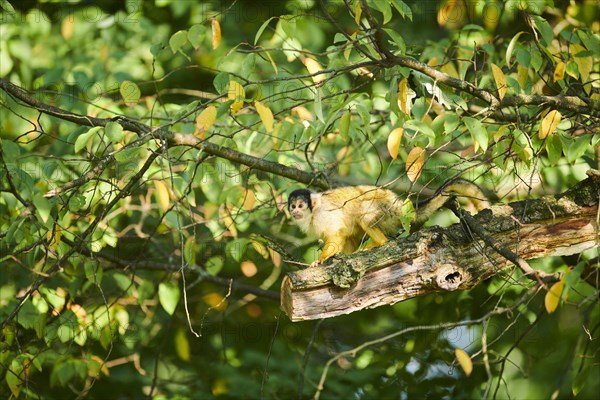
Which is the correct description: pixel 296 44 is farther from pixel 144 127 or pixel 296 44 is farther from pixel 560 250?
pixel 560 250

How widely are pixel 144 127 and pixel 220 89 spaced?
1.90ft

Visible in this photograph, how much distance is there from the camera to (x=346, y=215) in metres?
5.38

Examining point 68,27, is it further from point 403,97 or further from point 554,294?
point 554,294

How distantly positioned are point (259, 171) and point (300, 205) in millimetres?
787

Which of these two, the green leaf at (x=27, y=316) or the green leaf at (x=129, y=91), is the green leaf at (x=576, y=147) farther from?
the green leaf at (x=27, y=316)

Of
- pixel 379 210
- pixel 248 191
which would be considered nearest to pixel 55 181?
pixel 248 191

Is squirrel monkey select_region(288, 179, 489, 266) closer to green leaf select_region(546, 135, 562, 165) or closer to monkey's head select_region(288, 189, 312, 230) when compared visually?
monkey's head select_region(288, 189, 312, 230)

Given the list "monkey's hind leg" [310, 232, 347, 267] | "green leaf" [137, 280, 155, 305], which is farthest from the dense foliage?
"monkey's hind leg" [310, 232, 347, 267]

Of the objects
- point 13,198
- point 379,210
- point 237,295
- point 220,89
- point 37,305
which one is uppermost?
point 220,89

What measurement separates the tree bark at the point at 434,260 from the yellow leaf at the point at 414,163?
38 cm

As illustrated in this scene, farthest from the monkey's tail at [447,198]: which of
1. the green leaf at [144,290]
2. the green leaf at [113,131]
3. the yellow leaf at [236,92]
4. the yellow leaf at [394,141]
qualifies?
the green leaf at [144,290]

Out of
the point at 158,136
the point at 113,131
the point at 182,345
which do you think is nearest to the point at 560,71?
the point at 158,136

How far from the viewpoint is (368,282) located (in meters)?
3.78

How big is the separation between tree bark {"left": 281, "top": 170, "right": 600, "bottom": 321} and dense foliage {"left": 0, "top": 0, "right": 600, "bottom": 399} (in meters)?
0.23
